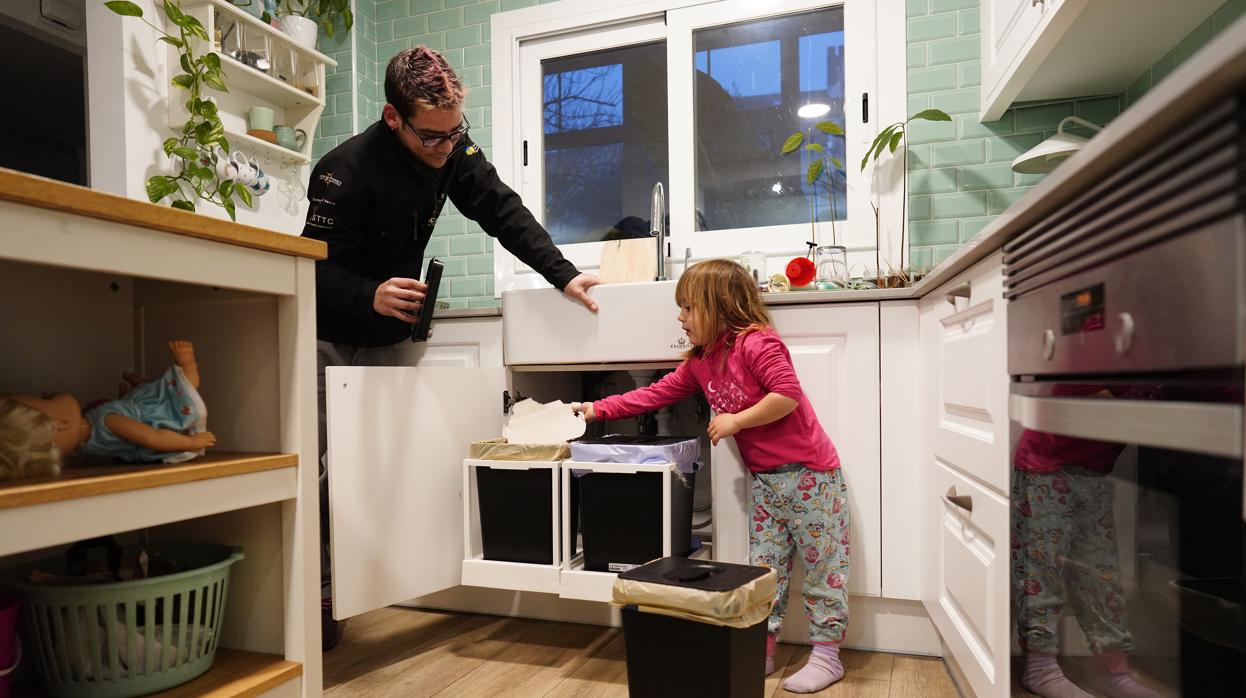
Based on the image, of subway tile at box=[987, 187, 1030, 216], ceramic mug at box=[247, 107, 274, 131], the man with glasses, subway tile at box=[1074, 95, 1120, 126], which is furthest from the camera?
ceramic mug at box=[247, 107, 274, 131]

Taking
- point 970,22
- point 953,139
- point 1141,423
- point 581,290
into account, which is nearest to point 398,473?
point 581,290

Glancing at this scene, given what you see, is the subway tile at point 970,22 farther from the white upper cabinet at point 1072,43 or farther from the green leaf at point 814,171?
the green leaf at point 814,171

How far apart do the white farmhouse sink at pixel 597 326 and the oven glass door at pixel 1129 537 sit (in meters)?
0.99

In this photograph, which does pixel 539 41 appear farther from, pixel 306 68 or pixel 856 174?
pixel 856 174

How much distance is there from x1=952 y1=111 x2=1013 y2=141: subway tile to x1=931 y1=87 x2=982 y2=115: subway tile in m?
0.02

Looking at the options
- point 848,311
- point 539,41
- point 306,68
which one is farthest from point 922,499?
point 306,68

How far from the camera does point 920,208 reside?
87.8 inches

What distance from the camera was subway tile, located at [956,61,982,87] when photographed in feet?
7.14

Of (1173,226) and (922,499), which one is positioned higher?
(1173,226)

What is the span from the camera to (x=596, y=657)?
5.79 ft

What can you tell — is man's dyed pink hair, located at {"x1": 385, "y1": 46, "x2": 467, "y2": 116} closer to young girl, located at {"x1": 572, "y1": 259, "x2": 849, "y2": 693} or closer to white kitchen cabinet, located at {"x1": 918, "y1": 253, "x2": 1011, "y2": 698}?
young girl, located at {"x1": 572, "y1": 259, "x2": 849, "y2": 693}

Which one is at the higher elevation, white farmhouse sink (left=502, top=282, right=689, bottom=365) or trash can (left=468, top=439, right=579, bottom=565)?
white farmhouse sink (left=502, top=282, right=689, bottom=365)

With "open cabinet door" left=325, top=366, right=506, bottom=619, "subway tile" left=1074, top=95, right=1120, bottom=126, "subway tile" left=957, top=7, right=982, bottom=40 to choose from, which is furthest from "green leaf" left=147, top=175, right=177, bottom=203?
"subway tile" left=1074, top=95, right=1120, bottom=126

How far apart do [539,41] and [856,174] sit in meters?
1.31
